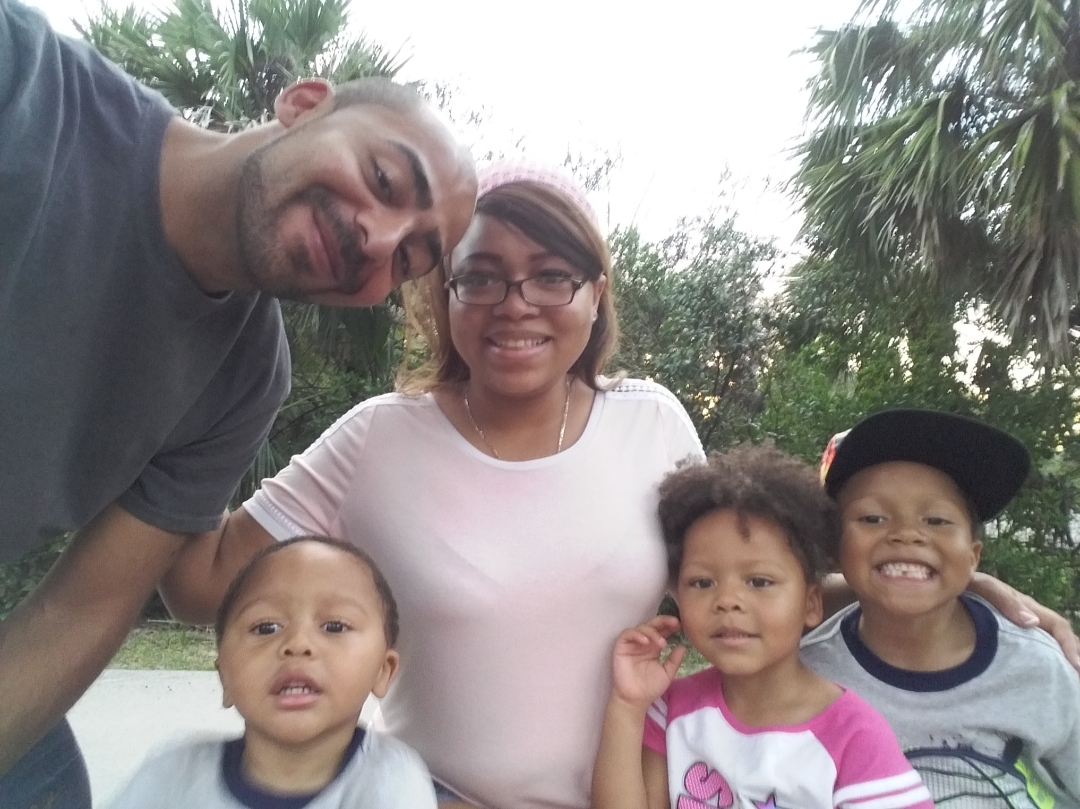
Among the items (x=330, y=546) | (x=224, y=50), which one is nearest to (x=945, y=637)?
(x=330, y=546)

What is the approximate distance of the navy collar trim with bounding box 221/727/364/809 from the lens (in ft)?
3.85

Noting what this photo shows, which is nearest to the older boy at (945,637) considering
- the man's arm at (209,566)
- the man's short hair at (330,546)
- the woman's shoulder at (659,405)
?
the woman's shoulder at (659,405)

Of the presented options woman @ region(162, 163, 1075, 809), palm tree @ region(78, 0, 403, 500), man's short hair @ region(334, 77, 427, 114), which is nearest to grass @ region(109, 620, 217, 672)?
palm tree @ region(78, 0, 403, 500)

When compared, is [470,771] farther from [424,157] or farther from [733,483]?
[424,157]

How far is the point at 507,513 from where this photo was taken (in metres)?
1.44

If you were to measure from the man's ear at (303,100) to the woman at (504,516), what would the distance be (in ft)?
1.11

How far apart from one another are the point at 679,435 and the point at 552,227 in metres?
0.52

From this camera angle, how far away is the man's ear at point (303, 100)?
1.36m

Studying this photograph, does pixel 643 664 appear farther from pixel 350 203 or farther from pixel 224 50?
pixel 224 50

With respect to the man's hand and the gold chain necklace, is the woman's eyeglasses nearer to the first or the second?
the gold chain necklace

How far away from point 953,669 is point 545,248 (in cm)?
113

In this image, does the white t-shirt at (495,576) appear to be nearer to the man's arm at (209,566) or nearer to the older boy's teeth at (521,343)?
the man's arm at (209,566)

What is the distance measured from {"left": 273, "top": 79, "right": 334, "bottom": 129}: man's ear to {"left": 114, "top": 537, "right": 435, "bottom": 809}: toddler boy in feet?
2.62

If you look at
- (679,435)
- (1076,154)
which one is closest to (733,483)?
(679,435)
